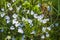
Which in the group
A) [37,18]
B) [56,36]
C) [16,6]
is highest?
[16,6]

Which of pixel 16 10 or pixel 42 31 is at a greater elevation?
pixel 16 10

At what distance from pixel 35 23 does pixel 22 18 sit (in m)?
0.15

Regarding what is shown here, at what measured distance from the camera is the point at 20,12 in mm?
2488

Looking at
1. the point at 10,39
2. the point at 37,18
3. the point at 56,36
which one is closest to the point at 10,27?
the point at 10,39

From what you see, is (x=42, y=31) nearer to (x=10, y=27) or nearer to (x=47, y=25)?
(x=47, y=25)

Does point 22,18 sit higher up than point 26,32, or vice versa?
point 22,18

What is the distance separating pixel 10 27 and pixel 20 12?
196mm

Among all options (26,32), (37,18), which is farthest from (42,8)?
(26,32)

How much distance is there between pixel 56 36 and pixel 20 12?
17.9 inches

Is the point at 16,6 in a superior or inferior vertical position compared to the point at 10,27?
superior

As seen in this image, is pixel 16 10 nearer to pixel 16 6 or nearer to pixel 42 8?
pixel 16 6

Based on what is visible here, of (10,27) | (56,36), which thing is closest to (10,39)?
(10,27)

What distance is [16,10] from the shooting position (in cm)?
252

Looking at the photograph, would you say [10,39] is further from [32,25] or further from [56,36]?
[56,36]
